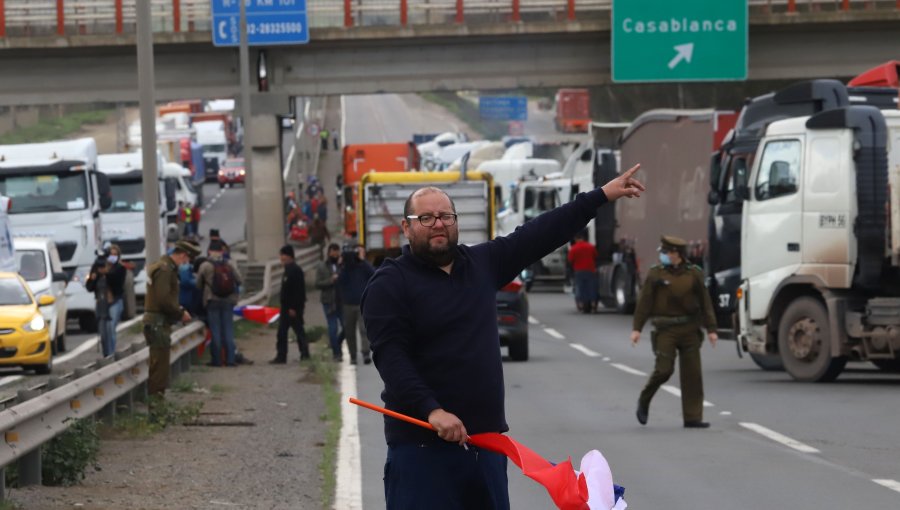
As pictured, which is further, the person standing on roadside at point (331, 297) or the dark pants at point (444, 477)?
the person standing on roadside at point (331, 297)

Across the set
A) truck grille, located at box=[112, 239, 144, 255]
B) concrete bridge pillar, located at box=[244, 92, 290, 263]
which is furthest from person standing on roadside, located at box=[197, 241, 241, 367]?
concrete bridge pillar, located at box=[244, 92, 290, 263]

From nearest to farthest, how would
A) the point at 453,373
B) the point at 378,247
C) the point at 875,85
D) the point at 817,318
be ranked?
the point at 453,373 → the point at 817,318 → the point at 875,85 → the point at 378,247

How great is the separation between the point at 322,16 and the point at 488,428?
1498 inches

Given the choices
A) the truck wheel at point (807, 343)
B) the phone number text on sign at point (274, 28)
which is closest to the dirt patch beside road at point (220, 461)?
the truck wheel at point (807, 343)

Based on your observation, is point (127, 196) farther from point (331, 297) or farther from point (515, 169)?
point (515, 169)

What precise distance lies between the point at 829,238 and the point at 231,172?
2994 inches

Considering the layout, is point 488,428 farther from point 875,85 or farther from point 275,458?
point 875,85

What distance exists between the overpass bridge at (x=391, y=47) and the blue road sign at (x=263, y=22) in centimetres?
129

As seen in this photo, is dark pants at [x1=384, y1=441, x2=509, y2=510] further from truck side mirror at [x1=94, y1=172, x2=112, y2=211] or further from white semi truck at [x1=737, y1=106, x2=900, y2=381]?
truck side mirror at [x1=94, y1=172, x2=112, y2=211]

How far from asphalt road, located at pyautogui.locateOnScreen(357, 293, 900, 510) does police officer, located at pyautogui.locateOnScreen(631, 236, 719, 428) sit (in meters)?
0.37

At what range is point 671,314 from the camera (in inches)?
616

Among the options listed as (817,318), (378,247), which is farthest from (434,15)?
(817,318)

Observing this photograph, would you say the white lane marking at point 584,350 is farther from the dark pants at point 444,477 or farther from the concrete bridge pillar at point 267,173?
the dark pants at point 444,477

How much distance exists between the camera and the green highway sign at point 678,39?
39344 millimetres
